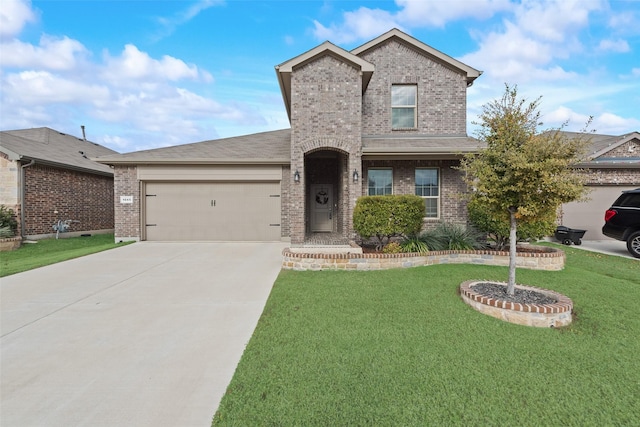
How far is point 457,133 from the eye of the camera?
1122 centimetres

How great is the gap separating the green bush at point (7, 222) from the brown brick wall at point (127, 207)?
128 inches

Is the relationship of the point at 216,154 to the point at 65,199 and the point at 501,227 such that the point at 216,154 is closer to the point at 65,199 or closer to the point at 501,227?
the point at 65,199

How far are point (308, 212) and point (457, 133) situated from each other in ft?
21.0

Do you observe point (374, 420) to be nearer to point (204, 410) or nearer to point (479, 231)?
point (204, 410)

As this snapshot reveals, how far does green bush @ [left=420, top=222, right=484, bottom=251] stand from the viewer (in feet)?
24.7

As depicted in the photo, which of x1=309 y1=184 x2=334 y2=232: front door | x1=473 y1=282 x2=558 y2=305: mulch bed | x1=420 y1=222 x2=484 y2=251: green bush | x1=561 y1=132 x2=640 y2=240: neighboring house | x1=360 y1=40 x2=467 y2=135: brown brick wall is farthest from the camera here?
x1=309 y1=184 x2=334 y2=232: front door

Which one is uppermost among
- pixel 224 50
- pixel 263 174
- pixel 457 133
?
pixel 224 50

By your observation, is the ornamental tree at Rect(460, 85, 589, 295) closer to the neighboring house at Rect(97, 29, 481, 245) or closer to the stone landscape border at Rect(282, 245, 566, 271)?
the stone landscape border at Rect(282, 245, 566, 271)

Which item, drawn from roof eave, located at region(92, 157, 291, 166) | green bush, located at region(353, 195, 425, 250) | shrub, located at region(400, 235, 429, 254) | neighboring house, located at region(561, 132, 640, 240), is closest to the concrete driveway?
green bush, located at region(353, 195, 425, 250)

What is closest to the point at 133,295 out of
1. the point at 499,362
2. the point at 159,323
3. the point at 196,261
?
the point at 159,323

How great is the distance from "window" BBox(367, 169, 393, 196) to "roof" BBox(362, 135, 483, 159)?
0.86 metres

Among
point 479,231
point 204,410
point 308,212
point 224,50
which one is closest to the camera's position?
point 204,410

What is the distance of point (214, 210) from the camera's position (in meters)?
11.0

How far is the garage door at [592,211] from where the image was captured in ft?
38.4
